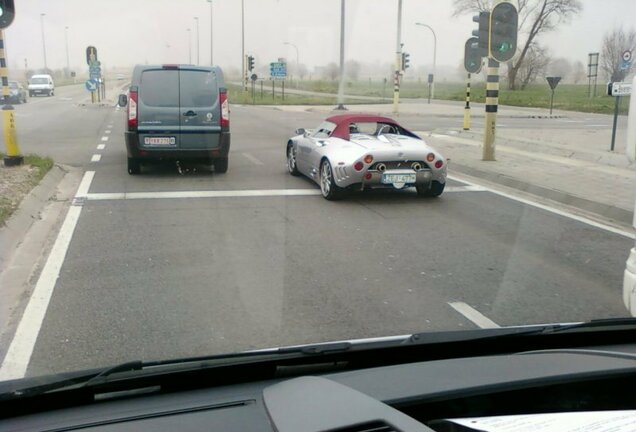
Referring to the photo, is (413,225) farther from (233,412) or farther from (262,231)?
(233,412)

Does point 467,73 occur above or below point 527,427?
above

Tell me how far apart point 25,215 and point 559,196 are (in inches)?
307

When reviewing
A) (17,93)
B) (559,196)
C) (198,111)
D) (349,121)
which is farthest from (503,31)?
(17,93)

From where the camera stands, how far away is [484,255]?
22.2ft

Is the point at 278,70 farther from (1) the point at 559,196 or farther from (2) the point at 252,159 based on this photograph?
(1) the point at 559,196

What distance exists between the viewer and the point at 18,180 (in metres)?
10.1

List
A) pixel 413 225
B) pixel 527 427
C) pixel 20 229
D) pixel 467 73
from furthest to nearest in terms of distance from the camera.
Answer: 1. pixel 467 73
2. pixel 413 225
3. pixel 20 229
4. pixel 527 427

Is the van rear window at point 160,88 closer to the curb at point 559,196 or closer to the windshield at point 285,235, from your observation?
the windshield at point 285,235

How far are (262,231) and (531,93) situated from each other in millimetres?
44629

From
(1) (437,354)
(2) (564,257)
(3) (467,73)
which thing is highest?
(3) (467,73)

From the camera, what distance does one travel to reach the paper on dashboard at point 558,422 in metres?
1.76

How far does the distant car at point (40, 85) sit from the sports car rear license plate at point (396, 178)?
4909 centimetres

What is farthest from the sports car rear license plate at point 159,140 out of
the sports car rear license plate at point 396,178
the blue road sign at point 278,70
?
the blue road sign at point 278,70

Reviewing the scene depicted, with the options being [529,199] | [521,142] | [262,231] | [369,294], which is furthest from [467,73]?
[369,294]
